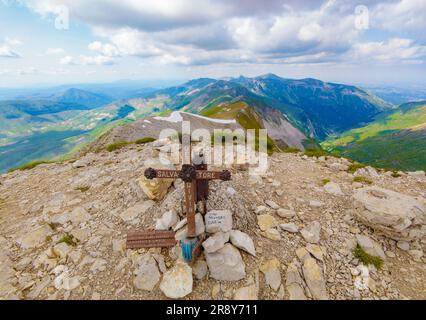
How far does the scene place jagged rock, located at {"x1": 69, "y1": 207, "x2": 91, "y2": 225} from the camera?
10375mm

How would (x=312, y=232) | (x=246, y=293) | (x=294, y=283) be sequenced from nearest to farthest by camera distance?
(x=246, y=293)
(x=294, y=283)
(x=312, y=232)

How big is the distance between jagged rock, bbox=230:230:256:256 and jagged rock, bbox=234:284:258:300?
1174 millimetres

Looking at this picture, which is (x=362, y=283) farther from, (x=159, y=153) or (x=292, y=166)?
(x=159, y=153)

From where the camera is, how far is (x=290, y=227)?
30.5ft

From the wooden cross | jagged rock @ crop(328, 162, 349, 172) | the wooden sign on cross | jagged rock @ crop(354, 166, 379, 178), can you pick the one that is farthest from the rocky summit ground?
jagged rock @ crop(328, 162, 349, 172)

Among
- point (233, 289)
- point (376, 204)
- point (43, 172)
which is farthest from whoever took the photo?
point (43, 172)

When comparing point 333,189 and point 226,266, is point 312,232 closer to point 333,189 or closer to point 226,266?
point 226,266

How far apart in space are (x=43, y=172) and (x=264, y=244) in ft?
63.3

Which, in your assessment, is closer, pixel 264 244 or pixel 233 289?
pixel 233 289

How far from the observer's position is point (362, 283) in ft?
24.3

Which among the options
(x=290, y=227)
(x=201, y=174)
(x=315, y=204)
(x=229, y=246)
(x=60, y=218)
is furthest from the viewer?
(x=315, y=204)

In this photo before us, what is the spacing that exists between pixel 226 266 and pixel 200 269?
0.90m

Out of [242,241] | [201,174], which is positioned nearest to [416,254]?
[242,241]
